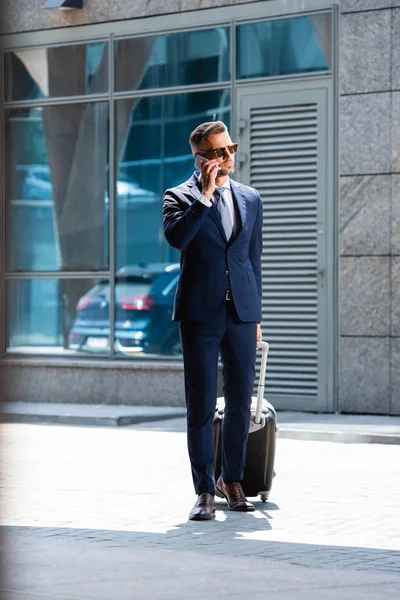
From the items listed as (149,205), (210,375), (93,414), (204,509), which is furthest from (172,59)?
(204,509)

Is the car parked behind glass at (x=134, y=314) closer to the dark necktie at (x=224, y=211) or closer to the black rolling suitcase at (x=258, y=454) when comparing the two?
the black rolling suitcase at (x=258, y=454)

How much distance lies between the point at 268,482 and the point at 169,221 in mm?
A: 1499

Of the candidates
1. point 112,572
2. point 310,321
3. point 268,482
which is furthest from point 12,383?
point 112,572

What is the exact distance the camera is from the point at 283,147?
13383mm

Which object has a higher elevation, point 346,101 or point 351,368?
point 346,101

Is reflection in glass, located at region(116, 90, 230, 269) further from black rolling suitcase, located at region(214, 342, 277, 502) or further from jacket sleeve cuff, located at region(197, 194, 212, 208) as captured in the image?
jacket sleeve cuff, located at region(197, 194, 212, 208)

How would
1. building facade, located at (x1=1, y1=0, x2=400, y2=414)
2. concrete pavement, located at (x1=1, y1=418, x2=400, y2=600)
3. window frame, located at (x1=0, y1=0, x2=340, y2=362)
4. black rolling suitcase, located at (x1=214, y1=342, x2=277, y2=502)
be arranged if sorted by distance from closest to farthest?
concrete pavement, located at (x1=1, y1=418, x2=400, y2=600)
black rolling suitcase, located at (x1=214, y1=342, x2=277, y2=502)
building facade, located at (x1=1, y1=0, x2=400, y2=414)
window frame, located at (x1=0, y1=0, x2=340, y2=362)

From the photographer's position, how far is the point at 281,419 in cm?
1241

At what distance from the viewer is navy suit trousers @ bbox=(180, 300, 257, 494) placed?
6508 mm

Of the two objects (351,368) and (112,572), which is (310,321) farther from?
(112,572)

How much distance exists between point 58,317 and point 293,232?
3.07 meters

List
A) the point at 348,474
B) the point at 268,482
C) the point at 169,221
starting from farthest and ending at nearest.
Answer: the point at 348,474 < the point at 268,482 < the point at 169,221

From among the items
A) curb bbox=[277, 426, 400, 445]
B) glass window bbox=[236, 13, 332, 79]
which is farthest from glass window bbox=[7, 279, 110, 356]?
curb bbox=[277, 426, 400, 445]

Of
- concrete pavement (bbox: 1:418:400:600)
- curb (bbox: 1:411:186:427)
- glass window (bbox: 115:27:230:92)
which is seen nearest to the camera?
concrete pavement (bbox: 1:418:400:600)
